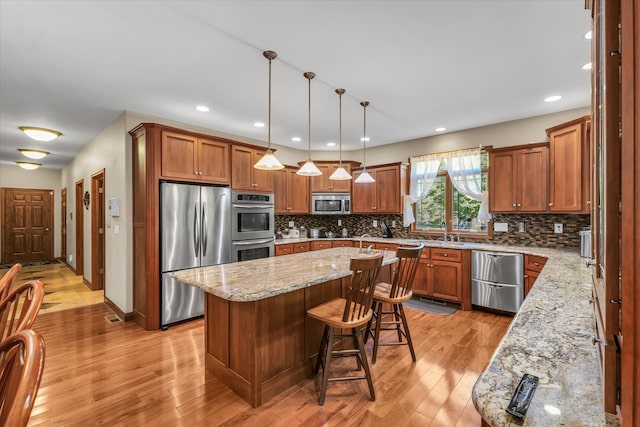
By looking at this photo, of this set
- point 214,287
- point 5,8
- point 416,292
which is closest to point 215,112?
point 5,8

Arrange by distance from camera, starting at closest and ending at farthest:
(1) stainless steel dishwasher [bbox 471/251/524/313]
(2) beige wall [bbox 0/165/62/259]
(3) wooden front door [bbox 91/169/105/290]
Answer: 1. (1) stainless steel dishwasher [bbox 471/251/524/313]
2. (3) wooden front door [bbox 91/169/105/290]
3. (2) beige wall [bbox 0/165/62/259]

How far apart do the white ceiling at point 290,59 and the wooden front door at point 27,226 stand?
17.0ft

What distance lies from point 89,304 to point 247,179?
120 inches

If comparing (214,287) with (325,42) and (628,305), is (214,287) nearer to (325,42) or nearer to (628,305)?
(628,305)

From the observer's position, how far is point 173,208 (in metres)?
3.56

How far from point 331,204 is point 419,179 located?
1.69m

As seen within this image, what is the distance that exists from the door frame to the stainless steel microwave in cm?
470

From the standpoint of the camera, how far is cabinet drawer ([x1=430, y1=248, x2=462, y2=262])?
163 inches

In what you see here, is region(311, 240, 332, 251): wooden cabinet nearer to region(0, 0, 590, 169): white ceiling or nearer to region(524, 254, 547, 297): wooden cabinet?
region(0, 0, 590, 169): white ceiling

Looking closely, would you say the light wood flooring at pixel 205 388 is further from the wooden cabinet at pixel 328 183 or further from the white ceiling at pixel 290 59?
the wooden cabinet at pixel 328 183

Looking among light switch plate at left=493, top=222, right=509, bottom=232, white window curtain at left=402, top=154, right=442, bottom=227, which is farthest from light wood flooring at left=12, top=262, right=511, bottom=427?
white window curtain at left=402, top=154, right=442, bottom=227

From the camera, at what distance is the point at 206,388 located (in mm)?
2271

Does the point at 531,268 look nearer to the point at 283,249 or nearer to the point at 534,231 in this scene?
the point at 534,231

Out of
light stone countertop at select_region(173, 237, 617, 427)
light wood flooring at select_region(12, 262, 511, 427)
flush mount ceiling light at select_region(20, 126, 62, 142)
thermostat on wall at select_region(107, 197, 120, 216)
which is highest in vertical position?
flush mount ceiling light at select_region(20, 126, 62, 142)
